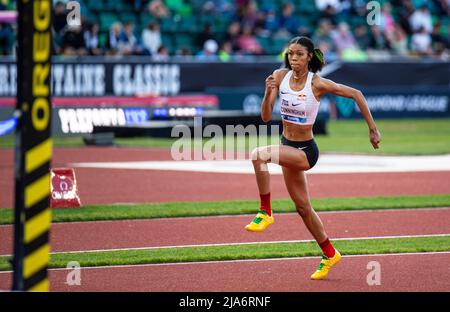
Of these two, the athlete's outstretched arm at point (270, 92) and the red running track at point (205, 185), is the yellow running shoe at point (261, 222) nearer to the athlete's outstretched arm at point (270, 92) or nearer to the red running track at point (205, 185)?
the athlete's outstretched arm at point (270, 92)

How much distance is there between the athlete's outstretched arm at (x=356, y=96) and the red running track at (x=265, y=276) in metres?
1.16

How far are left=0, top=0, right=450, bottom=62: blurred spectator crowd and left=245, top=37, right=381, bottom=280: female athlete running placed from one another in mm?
14535

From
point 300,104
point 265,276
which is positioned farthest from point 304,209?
point 300,104

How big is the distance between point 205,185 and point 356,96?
688 centimetres

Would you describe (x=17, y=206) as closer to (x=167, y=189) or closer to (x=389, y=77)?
(x=167, y=189)

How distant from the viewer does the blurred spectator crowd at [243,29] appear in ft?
81.1

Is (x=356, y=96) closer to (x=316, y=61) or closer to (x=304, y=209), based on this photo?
(x=316, y=61)

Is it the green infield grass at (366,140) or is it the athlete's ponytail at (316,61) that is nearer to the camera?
the athlete's ponytail at (316,61)

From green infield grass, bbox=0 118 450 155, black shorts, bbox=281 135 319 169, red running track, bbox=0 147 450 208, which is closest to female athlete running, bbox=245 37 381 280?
black shorts, bbox=281 135 319 169

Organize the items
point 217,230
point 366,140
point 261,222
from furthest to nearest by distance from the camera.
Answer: point 366,140 < point 217,230 < point 261,222

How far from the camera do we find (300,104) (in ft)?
27.1

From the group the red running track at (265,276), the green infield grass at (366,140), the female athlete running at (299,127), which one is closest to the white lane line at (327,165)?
the green infield grass at (366,140)

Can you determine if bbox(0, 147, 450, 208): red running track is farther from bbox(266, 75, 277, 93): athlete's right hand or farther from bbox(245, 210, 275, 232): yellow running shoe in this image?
bbox(266, 75, 277, 93): athlete's right hand

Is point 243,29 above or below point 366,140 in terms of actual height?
above
